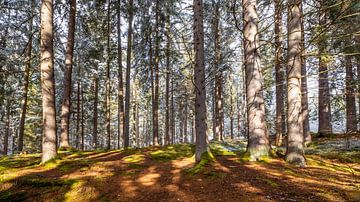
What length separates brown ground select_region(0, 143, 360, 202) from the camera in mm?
4414

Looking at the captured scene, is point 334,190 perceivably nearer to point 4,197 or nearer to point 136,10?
point 4,197

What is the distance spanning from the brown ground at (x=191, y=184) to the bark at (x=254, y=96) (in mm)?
595

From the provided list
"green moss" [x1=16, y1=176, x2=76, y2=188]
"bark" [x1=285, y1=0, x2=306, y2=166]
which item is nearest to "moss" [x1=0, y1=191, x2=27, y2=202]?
"green moss" [x1=16, y1=176, x2=76, y2=188]

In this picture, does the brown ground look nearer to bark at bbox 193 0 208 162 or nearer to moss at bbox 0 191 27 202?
moss at bbox 0 191 27 202

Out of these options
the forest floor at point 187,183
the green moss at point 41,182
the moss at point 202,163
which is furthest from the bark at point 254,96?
the green moss at point 41,182

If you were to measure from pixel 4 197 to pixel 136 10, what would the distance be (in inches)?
526

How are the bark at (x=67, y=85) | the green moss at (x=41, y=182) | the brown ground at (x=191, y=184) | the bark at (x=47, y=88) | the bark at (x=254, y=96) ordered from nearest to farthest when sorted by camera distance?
the brown ground at (x=191, y=184), the green moss at (x=41, y=182), the bark at (x=254, y=96), the bark at (x=47, y=88), the bark at (x=67, y=85)

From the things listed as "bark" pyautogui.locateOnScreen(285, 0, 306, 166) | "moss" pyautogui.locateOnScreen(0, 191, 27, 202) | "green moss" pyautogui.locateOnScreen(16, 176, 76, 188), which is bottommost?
"moss" pyautogui.locateOnScreen(0, 191, 27, 202)

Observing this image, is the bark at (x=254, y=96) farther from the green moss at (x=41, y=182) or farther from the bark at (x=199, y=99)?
the green moss at (x=41, y=182)

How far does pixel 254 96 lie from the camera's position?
779 centimetres

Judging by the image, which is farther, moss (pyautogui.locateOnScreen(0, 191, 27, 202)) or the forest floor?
moss (pyautogui.locateOnScreen(0, 191, 27, 202))

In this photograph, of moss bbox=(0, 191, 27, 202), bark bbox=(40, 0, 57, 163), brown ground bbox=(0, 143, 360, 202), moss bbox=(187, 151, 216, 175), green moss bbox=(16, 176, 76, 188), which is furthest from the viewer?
bark bbox=(40, 0, 57, 163)

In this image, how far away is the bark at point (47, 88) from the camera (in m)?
7.93

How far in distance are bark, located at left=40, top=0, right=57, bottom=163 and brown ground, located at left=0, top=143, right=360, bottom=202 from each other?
3.11 feet
